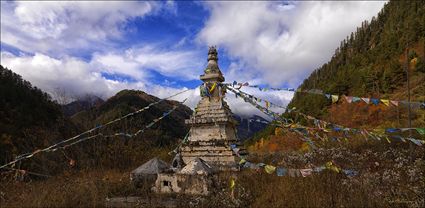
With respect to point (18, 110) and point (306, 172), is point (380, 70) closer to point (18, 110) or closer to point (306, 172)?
point (306, 172)

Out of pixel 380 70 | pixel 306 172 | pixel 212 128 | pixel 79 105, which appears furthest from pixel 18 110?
pixel 380 70

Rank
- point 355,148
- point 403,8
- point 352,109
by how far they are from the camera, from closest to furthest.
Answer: point 355,148 → point 352,109 → point 403,8

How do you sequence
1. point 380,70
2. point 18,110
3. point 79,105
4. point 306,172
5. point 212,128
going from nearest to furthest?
point 306,172 → point 212,128 → point 79,105 → point 18,110 → point 380,70

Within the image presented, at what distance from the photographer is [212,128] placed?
11.9m

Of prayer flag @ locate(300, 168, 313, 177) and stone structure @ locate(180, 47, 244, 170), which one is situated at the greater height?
stone structure @ locate(180, 47, 244, 170)

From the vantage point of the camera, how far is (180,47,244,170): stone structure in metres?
11.4

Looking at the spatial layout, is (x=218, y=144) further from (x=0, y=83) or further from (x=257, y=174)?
(x=0, y=83)

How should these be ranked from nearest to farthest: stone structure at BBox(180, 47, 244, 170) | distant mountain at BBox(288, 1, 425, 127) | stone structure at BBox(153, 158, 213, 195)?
stone structure at BBox(153, 158, 213, 195), stone structure at BBox(180, 47, 244, 170), distant mountain at BBox(288, 1, 425, 127)

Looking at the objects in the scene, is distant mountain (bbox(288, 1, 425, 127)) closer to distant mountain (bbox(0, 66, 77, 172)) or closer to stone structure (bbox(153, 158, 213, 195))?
stone structure (bbox(153, 158, 213, 195))

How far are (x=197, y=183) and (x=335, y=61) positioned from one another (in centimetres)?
8686

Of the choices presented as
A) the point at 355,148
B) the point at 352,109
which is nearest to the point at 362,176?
the point at 355,148

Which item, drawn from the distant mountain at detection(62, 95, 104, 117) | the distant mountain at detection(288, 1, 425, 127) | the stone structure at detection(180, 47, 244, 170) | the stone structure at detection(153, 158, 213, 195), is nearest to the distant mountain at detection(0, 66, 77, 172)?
the distant mountain at detection(62, 95, 104, 117)

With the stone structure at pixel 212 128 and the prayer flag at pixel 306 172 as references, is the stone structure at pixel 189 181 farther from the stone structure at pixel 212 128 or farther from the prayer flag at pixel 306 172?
the prayer flag at pixel 306 172

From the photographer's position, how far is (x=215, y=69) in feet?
41.7
